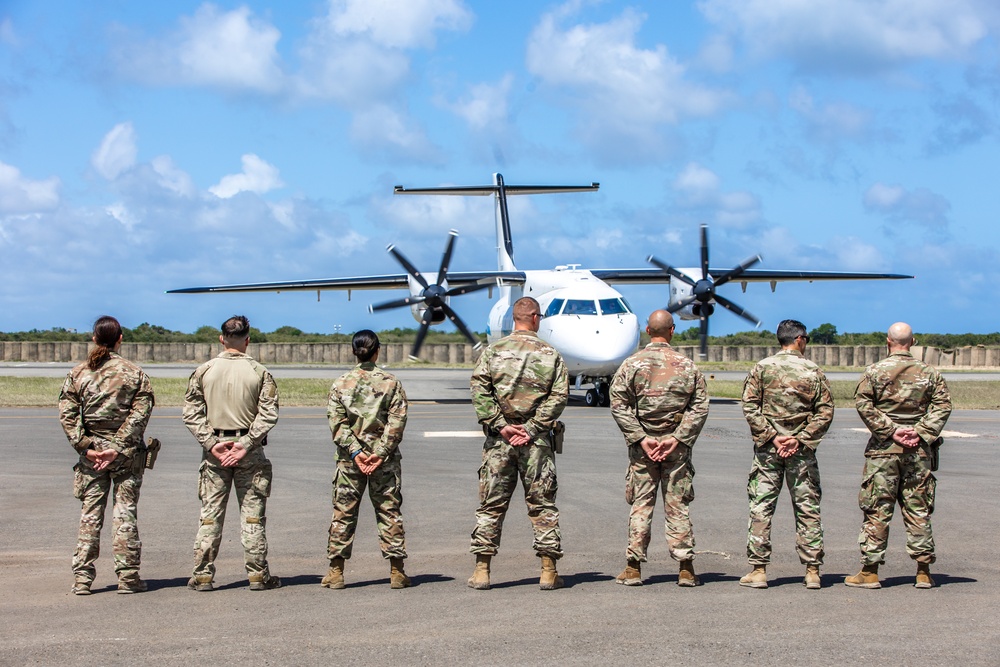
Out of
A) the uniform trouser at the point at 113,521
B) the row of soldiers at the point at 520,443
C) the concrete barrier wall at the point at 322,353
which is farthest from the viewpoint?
the concrete barrier wall at the point at 322,353

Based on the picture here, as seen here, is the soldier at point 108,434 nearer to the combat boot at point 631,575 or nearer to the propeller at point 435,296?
the combat boot at point 631,575

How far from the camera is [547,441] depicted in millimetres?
7477

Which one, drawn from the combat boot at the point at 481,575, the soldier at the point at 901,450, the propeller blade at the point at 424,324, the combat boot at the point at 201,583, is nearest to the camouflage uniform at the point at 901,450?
the soldier at the point at 901,450

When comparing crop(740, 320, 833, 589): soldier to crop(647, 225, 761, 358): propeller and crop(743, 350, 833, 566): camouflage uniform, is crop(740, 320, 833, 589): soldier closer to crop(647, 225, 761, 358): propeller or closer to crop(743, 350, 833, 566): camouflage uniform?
crop(743, 350, 833, 566): camouflage uniform

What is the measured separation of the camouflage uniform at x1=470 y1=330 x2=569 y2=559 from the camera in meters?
7.36

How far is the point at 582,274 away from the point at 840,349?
160 feet

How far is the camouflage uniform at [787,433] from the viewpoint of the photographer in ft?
24.0

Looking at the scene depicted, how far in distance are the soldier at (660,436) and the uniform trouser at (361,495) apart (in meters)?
1.67

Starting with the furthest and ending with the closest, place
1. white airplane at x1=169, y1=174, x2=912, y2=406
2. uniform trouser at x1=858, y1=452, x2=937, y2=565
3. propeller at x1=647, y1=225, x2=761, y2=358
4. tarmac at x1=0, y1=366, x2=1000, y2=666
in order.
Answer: propeller at x1=647, y1=225, x2=761, y2=358 → white airplane at x1=169, y1=174, x2=912, y2=406 → uniform trouser at x1=858, y1=452, x2=937, y2=565 → tarmac at x1=0, y1=366, x2=1000, y2=666

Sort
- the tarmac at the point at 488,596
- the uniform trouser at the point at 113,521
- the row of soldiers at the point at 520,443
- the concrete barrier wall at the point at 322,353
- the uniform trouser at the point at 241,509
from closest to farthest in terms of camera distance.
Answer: the tarmac at the point at 488,596 → the uniform trouser at the point at 113,521 → the uniform trouser at the point at 241,509 → the row of soldiers at the point at 520,443 → the concrete barrier wall at the point at 322,353

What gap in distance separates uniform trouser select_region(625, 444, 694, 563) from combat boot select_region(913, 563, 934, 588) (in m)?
1.63

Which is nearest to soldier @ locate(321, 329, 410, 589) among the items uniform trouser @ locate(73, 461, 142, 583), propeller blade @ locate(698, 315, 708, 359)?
uniform trouser @ locate(73, 461, 142, 583)

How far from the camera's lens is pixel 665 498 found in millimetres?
7520

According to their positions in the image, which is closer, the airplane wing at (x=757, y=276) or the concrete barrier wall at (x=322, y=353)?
the airplane wing at (x=757, y=276)
